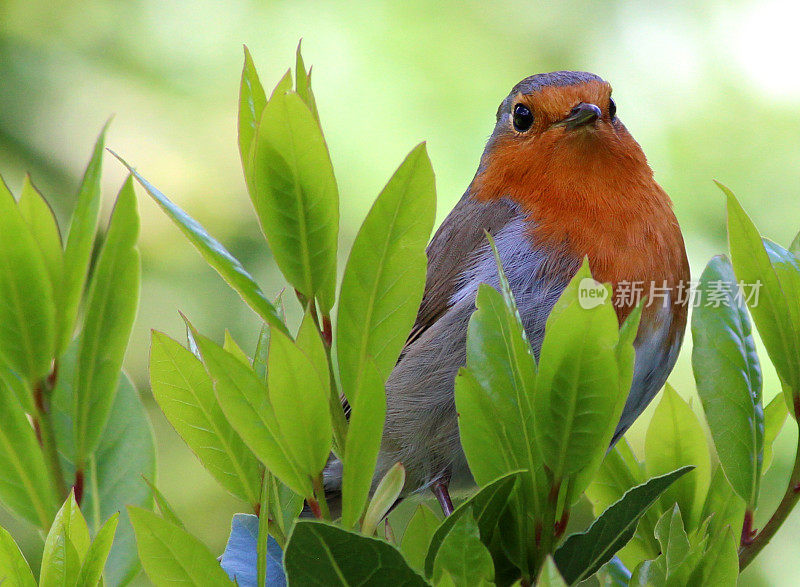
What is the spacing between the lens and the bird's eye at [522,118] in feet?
6.85

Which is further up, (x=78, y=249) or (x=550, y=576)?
(x=78, y=249)

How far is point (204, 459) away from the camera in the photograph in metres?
0.82

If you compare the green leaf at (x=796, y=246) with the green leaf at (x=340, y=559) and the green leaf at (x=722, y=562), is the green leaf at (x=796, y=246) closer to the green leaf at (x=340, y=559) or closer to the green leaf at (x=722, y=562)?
the green leaf at (x=722, y=562)

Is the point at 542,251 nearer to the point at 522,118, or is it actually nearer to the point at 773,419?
the point at 522,118

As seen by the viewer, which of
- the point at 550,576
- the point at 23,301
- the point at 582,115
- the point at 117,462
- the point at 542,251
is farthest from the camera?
the point at 582,115

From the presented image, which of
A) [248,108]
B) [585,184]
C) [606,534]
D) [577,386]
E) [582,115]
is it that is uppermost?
[582,115]

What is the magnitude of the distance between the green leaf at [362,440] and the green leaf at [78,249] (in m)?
0.35

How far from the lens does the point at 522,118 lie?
6.92 feet

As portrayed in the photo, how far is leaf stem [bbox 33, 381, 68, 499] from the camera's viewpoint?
855 millimetres

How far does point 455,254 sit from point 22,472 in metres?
1.25

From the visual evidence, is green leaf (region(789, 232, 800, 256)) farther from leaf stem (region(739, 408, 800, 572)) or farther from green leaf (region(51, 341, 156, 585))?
green leaf (region(51, 341, 156, 585))

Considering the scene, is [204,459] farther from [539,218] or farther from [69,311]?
[539,218]

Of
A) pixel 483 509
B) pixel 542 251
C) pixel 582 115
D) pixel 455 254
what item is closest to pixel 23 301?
pixel 483 509

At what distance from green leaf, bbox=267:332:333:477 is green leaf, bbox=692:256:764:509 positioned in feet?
1.30
